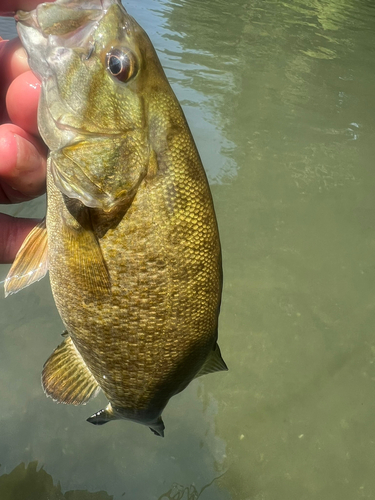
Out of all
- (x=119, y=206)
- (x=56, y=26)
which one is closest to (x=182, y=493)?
(x=119, y=206)

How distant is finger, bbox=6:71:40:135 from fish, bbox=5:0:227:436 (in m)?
0.25

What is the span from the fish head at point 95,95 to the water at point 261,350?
2.38 m

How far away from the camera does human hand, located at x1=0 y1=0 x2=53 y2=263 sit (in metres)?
1.78

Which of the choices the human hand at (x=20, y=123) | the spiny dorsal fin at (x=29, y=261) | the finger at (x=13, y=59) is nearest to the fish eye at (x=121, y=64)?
the human hand at (x=20, y=123)

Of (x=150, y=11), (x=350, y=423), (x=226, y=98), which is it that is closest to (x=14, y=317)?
(x=350, y=423)

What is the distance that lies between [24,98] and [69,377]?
135 cm

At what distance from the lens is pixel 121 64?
1581 millimetres

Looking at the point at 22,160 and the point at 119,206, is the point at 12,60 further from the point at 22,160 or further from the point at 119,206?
the point at 119,206

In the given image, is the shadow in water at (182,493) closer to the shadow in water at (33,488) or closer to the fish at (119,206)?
the shadow in water at (33,488)

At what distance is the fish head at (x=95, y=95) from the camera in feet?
4.95

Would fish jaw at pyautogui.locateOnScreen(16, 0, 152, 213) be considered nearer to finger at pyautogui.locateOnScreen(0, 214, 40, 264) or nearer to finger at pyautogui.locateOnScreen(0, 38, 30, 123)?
finger at pyautogui.locateOnScreen(0, 38, 30, 123)

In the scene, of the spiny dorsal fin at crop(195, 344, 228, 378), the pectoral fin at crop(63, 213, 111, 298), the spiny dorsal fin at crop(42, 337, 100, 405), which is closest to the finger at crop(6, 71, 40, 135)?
the pectoral fin at crop(63, 213, 111, 298)

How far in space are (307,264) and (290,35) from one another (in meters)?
9.73

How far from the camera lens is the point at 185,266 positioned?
1729 millimetres
